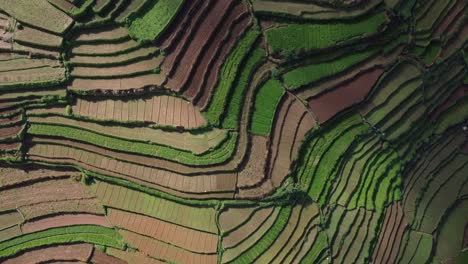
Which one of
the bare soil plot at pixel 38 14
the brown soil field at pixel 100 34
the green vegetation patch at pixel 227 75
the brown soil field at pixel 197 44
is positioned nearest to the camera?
the bare soil plot at pixel 38 14

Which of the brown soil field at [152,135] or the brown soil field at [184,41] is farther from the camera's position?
the brown soil field at [152,135]

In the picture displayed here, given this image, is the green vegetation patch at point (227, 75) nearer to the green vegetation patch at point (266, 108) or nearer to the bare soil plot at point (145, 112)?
the bare soil plot at point (145, 112)

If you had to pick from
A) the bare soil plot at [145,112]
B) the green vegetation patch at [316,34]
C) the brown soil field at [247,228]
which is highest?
the green vegetation patch at [316,34]

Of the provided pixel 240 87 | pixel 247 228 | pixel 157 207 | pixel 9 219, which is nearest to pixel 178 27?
pixel 240 87

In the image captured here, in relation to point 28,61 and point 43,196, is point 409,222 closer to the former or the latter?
point 43,196

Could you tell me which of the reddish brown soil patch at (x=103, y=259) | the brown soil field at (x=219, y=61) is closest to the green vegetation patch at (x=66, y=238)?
the reddish brown soil patch at (x=103, y=259)

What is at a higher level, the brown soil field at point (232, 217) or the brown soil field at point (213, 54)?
the brown soil field at point (213, 54)

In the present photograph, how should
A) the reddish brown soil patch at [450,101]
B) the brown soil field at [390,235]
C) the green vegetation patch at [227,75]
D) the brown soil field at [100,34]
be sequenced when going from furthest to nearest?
the reddish brown soil patch at [450,101]
the brown soil field at [390,235]
the green vegetation patch at [227,75]
the brown soil field at [100,34]
